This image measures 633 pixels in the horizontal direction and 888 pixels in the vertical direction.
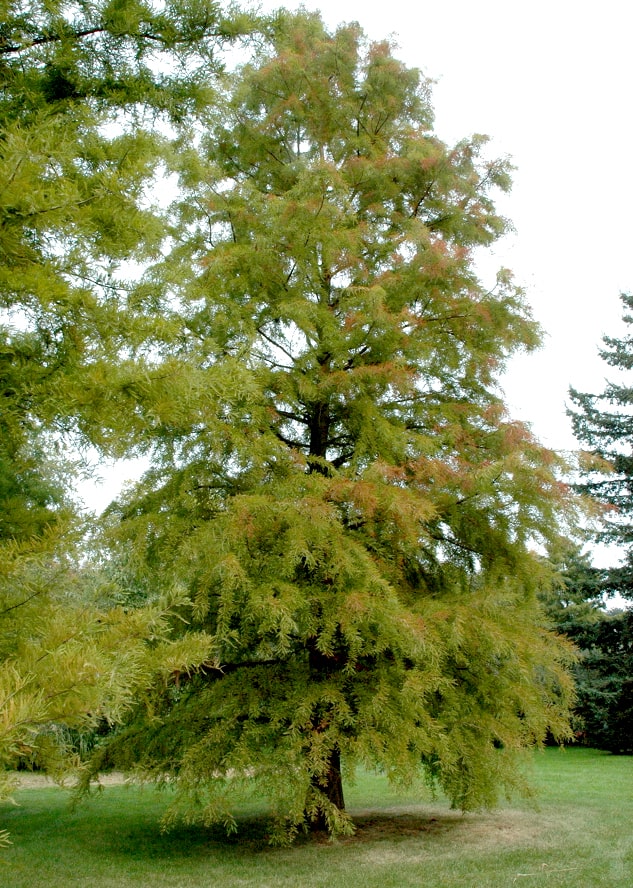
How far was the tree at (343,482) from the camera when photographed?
6156mm

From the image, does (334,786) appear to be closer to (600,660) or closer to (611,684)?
(600,660)

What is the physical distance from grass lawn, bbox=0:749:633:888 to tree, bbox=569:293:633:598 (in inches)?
401

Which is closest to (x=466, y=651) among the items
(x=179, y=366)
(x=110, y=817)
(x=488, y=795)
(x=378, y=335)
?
(x=488, y=795)

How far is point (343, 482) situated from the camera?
254 inches

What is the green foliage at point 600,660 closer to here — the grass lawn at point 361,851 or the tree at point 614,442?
the tree at point 614,442

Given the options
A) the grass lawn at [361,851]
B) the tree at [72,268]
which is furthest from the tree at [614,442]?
the tree at [72,268]

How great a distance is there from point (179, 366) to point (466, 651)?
5.25m

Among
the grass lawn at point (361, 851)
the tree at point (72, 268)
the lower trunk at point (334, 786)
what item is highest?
the tree at point (72, 268)

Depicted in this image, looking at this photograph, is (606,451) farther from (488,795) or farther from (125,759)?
(125,759)

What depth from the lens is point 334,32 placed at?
31.3 feet

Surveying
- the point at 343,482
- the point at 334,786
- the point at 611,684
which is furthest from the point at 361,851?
the point at 611,684

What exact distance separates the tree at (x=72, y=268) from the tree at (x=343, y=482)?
224 cm

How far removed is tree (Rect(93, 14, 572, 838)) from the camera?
20.2ft

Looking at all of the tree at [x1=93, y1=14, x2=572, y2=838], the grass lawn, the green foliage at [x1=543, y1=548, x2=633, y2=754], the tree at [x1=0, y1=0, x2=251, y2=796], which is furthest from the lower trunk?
the green foliage at [x1=543, y1=548, x2=633, y2=754]
